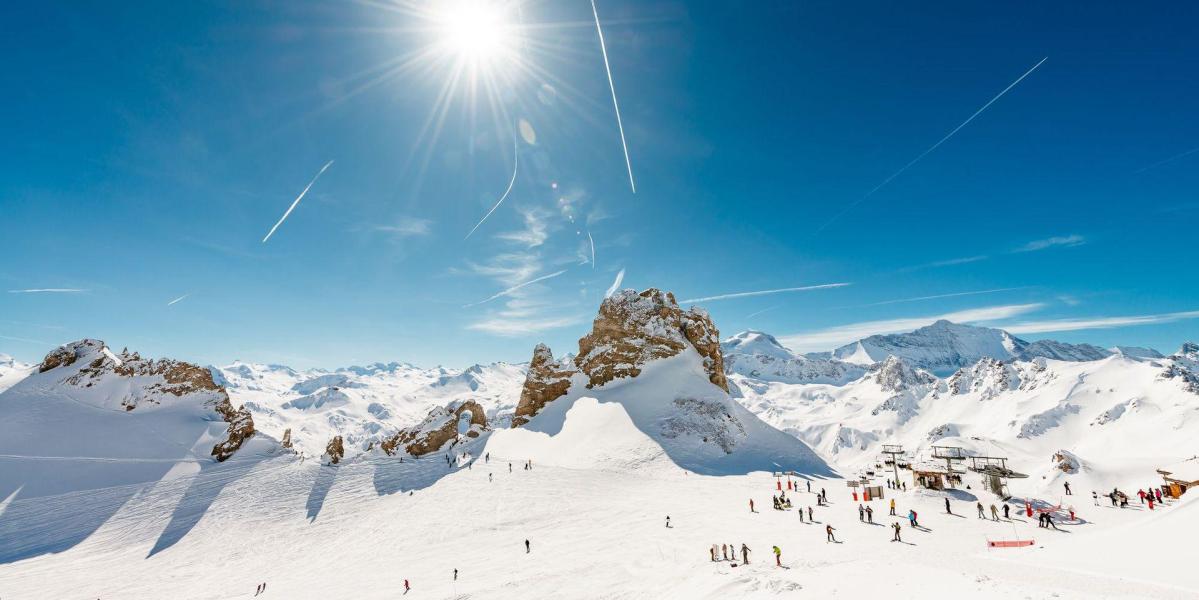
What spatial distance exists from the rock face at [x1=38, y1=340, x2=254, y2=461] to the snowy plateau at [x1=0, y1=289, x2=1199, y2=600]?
1.09ft

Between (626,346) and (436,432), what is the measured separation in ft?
109

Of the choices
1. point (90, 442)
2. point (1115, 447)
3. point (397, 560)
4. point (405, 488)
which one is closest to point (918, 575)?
point (397, 560)

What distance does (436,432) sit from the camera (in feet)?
238

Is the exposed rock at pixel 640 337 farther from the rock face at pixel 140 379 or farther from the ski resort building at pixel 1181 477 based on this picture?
the rock face at pixel 140 379

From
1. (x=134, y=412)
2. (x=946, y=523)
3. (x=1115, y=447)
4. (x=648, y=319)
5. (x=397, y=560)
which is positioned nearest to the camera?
(x=946, y=523)

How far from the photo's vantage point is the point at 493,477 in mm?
51438

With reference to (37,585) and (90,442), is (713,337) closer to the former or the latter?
(37,585)

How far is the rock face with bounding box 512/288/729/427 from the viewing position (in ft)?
256

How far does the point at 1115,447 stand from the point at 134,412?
23754cm

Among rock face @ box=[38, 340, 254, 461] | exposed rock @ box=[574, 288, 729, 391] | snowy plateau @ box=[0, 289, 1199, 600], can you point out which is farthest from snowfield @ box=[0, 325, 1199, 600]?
exposed rock @ box=[574, 288, 729, 391]

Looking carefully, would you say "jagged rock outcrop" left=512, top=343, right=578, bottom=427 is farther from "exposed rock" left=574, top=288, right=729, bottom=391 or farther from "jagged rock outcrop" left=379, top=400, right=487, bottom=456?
"jagged rock outcrop" left=379, top=400, right=487, bottom=456

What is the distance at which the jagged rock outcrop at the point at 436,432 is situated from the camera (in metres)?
71.2

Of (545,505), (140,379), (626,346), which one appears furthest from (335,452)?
(626,346)

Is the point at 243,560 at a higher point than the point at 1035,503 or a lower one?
lower
